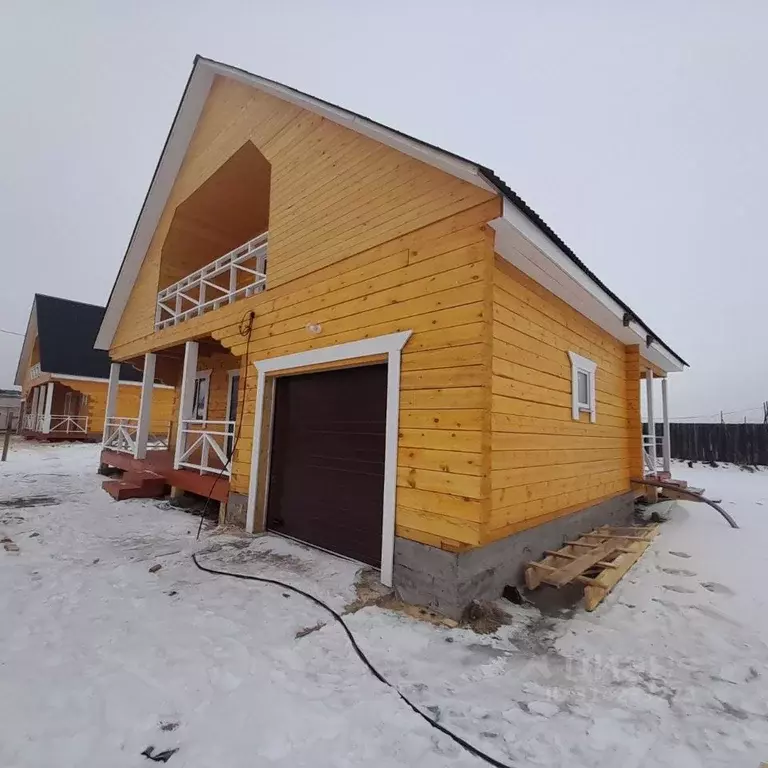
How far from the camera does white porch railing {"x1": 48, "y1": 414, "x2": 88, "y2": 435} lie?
21250mm

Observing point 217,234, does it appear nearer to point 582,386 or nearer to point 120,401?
point 582,386

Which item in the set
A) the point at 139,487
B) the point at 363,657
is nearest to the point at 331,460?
the point at 363,657

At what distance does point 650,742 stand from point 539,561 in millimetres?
2507

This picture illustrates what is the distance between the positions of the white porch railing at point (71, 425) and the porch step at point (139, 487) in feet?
54.1

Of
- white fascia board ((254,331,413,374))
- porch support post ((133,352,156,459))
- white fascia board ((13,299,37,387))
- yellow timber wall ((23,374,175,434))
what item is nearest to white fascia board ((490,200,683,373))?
white fascia board ((254,331,413,374))

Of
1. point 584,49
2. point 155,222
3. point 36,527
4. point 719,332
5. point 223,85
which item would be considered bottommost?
point 36,527

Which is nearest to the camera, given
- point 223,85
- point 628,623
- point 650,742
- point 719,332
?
point 650,742

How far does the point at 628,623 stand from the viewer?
3.51 m

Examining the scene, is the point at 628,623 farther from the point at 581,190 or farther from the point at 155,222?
the point at 581,190

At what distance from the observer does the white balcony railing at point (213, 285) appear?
8102 mm

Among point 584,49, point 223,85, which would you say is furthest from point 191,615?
point 584,49

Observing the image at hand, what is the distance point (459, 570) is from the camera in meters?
3.51

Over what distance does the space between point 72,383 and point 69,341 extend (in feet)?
10.4

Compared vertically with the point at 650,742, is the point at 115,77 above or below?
above
